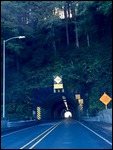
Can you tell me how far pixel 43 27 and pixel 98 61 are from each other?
675 inches

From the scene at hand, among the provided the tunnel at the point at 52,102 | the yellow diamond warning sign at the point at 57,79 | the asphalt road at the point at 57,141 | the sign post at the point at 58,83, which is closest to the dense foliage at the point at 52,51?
the sign post at the point at 58,83

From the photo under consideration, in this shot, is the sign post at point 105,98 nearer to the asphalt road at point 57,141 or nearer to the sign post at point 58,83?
the asphalt road at point 57,141

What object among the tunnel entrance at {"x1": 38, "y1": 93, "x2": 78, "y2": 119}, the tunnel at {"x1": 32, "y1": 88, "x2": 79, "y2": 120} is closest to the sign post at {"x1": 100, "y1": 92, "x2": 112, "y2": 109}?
the tunnel at {"x1": 32, "y1": 88, "x2": 79, "y2": 120}

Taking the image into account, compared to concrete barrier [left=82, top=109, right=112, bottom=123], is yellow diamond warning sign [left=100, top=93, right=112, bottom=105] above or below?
above

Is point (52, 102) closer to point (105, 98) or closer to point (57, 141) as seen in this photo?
point (105, 98)

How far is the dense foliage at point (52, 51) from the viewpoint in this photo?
56.4 meters

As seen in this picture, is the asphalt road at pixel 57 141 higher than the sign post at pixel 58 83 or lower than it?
lower

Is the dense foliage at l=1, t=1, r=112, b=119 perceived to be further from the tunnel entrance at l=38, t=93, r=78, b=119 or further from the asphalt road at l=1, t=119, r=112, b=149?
the asphalt road at l=1, t=119, r=112, b=149

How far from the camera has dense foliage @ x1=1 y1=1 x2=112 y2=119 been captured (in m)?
56.4

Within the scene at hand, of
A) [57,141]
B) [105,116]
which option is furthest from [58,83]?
[57,141]

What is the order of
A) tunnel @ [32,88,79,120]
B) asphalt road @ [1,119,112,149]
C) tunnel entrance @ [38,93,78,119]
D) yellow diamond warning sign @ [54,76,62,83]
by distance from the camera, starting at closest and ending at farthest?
asphalt road @ [1,119,112,149]
yellow diamond warning sign @ [54,76,62,83]
tunnel @ [32,88,79,120]
tunnel entrance @ [38,93,78,119]

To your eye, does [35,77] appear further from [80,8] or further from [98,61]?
[80,8]

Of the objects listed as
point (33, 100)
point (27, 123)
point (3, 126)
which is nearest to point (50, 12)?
point (33, 100)

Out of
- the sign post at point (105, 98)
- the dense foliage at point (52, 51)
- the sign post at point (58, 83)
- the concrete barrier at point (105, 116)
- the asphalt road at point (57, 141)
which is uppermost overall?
the dense foliage at point (52, 51)
